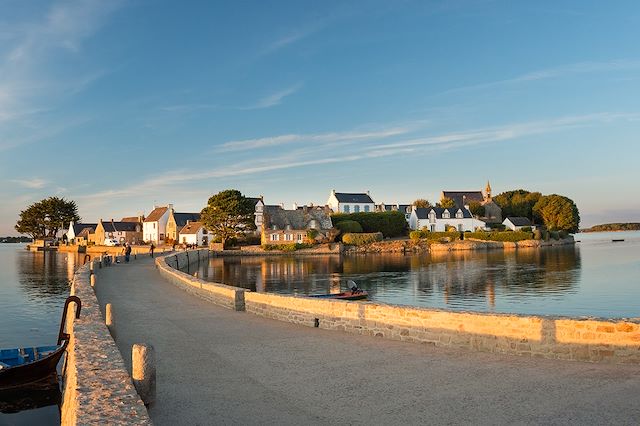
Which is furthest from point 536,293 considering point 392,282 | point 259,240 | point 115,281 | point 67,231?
point 67,231

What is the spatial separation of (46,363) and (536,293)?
30.9m

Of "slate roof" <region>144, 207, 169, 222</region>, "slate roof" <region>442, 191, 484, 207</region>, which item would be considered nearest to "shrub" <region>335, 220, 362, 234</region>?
"slate roof" <region>442, 191, 484, 207</region>

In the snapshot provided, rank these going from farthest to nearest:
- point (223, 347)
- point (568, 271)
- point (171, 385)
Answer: point (568, 271)
point (223, 347)
point (171, 385)

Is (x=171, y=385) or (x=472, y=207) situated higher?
(x=472, y=207)

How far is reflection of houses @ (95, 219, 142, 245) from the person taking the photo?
117887 millimetres

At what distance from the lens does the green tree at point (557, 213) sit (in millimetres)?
116812

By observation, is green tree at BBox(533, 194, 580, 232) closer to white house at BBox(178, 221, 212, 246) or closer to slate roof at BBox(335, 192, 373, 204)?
slate roof at BBox(335, 192, 373, 204)

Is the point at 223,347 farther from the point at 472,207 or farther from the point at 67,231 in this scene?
the point at 67,231

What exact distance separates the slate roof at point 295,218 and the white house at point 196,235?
13.5 metres

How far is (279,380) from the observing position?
10164 mm

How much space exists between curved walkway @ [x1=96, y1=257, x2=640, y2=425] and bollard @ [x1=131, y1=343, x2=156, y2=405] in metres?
0.33

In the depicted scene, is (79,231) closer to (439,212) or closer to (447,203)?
(439,212)

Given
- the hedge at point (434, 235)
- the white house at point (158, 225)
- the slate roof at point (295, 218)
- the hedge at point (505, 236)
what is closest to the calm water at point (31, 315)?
the slate roof at point (295, 218)

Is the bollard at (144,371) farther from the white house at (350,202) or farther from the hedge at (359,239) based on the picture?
the white house at (350,202)
